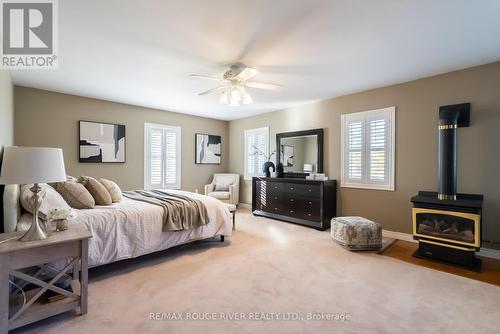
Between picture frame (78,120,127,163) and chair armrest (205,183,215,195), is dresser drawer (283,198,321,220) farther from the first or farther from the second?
picture frame (78,120,127,163)

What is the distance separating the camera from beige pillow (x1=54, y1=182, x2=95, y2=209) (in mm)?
2734

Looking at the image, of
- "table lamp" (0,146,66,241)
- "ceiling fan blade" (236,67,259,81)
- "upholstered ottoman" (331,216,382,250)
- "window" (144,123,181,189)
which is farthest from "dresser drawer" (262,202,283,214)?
"table lamp" (0,146,66,241)

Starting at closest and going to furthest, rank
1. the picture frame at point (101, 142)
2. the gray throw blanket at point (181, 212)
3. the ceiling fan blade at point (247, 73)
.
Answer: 1. the ceiling fan blade at point (247, 73)
2. the gray throw blanket at point (181, 212)
3. the picture frame at point (101, 142)

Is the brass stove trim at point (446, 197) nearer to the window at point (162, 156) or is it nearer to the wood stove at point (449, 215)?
the wood stove at point (449, 215)

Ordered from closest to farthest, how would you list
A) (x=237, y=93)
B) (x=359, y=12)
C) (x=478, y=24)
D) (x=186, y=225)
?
(x=359, y=12), (x=478, y=24), (x=186, y=225), (x=237, y=93)

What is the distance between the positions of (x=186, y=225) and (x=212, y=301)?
1198mm

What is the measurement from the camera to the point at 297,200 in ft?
15.5

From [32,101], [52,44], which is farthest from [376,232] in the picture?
[32,101]

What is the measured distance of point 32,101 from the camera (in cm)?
410

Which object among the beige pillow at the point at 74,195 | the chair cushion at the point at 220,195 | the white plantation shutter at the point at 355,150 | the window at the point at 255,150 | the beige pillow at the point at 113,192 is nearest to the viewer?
the beige pillow at the point at 74,195

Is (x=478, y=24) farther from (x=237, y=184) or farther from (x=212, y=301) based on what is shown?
(x=237, y=184)

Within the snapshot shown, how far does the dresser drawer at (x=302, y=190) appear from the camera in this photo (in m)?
4.40

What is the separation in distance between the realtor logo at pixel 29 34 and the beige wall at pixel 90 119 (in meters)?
1.20

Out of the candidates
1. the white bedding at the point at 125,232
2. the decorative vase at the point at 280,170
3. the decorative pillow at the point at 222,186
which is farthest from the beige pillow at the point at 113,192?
the decorative vase at the point at 280,170
